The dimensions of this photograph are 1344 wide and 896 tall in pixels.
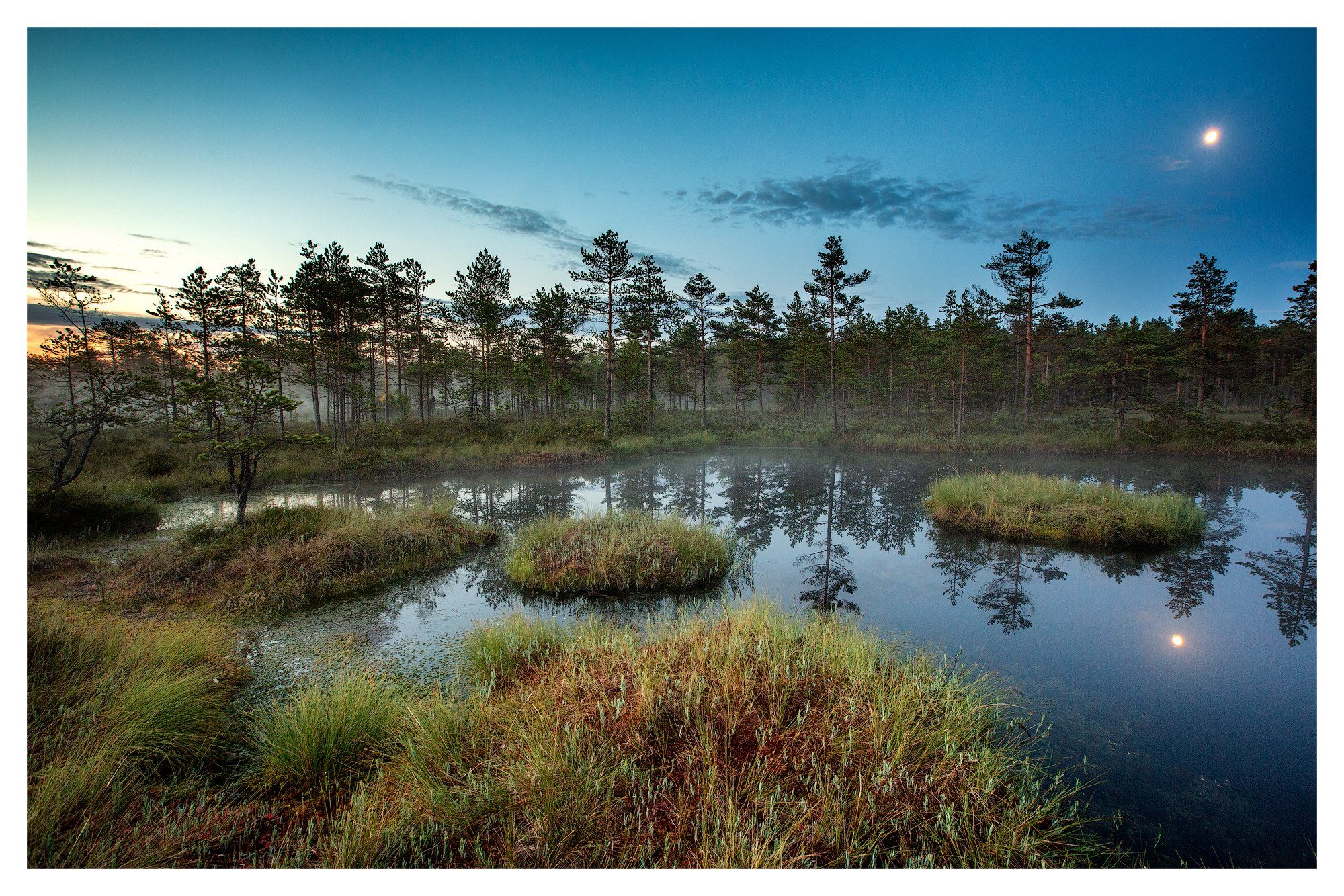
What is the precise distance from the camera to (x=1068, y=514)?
1026 cm

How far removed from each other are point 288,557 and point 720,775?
305 inches

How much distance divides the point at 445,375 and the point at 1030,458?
121 ft

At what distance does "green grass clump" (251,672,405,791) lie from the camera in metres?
3.07

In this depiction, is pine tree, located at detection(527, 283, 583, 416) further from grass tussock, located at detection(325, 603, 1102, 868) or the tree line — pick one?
grass tussock, located at detection(325, 603, 1102, 868)

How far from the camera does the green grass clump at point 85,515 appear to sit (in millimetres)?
8930

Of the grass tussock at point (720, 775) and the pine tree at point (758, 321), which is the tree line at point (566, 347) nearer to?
the pine tree at point (758, 321)

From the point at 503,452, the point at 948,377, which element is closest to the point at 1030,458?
the point at 948,377

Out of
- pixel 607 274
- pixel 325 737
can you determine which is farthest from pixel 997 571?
pixel 607 274

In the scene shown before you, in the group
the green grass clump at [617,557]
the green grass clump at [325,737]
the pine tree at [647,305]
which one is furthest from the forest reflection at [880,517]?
the pine tree at [647,305]

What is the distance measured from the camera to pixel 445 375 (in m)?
35.2

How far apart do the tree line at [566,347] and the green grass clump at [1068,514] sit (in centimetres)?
631

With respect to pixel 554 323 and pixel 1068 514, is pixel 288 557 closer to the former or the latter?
pixel 1068 514

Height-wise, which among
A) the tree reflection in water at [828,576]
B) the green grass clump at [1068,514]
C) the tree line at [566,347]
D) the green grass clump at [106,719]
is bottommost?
the tree reflection in water at [828,576]
